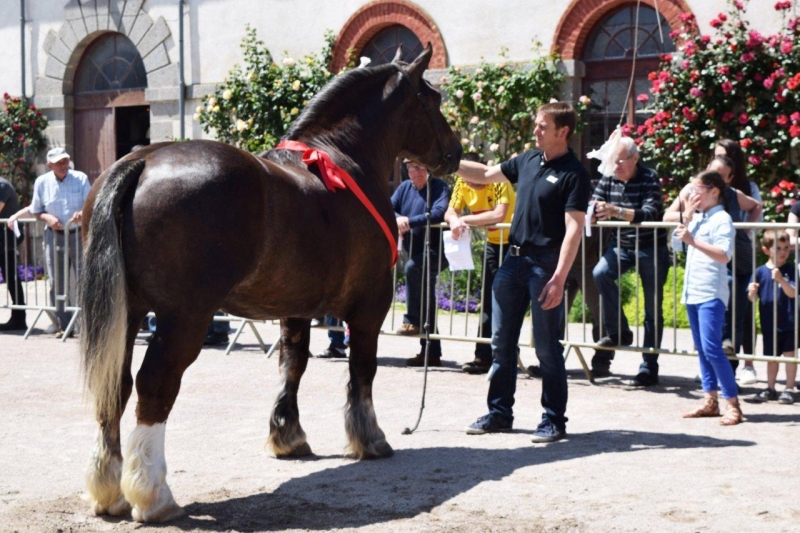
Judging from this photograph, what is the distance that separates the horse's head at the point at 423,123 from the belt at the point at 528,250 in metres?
0.64

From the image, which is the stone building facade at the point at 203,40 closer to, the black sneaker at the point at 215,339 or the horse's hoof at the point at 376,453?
the black sneaker at the point at 215,339

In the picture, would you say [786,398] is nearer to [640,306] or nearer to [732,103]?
[640,306]

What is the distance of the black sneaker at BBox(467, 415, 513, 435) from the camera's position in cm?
673

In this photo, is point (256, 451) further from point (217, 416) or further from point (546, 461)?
point (546, 461)

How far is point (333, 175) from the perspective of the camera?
5637 millimetres

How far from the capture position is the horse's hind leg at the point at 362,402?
5.95m

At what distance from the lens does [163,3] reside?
18.2 m

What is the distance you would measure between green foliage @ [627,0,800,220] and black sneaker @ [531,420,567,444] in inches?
268

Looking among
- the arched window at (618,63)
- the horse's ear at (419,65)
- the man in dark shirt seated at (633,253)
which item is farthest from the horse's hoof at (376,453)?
the arched window at (618,63)

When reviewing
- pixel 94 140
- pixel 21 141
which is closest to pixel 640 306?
pixel 94 140

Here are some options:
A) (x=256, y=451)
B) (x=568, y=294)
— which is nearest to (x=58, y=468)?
(x=256, y=451)

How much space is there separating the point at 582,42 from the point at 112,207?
10.8 m

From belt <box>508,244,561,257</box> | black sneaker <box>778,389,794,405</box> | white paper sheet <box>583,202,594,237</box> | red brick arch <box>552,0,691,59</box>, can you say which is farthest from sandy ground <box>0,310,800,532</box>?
red brick arch <box>552,0,691,59</box>

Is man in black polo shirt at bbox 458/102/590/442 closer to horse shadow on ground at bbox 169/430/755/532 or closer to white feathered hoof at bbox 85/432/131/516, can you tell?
horse shadow on ground at bbox 169/430/755/532
